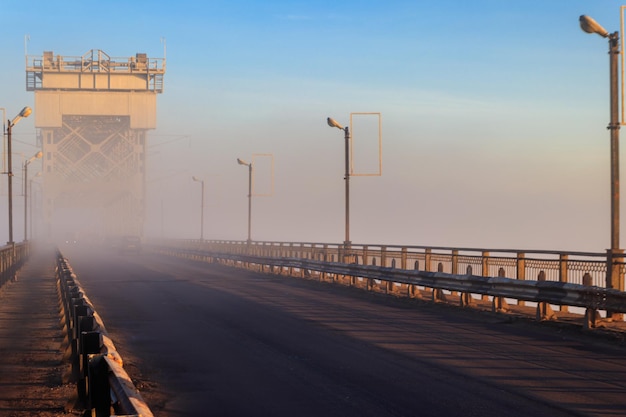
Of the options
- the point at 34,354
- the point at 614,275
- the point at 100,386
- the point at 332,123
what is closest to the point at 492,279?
the point at 614,275

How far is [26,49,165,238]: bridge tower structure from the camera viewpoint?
9906 centimetres

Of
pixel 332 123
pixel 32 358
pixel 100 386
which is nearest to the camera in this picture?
pixel 100 386

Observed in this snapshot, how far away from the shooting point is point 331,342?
14.9 meters

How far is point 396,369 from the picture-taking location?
11.8 metres

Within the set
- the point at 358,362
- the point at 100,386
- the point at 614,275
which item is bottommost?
the point at 358,362

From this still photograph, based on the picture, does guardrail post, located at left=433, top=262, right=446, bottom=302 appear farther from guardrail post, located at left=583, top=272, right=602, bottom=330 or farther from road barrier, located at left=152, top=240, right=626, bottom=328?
guardrail post, located at left=583, top=272, right=602, bottom=330

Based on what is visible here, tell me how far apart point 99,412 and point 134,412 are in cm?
166

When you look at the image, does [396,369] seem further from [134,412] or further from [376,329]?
[134,412]

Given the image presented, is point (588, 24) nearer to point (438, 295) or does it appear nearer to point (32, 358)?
point (438, 295)

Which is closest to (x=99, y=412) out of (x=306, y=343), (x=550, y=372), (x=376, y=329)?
(x=550, y=372)

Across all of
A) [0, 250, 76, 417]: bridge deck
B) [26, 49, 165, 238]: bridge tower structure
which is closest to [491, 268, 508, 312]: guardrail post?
[0, 250, 76, 417]: bridge deck

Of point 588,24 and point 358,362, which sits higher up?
point 588,24

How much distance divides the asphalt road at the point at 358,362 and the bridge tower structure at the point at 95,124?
8058 centimetres

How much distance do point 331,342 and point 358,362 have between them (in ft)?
7.87
